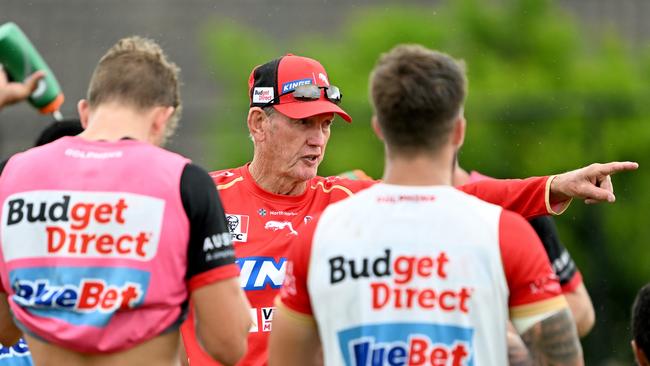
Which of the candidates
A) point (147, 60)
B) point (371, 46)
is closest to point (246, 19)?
point (371, 46)

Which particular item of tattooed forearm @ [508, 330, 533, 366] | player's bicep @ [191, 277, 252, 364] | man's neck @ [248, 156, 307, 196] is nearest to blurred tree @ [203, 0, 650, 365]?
man's neck @ [248, 156, 307, 196]

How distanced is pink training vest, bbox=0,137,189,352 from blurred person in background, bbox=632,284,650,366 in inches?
63.4

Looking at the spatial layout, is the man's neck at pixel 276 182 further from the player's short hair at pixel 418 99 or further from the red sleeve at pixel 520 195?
the player's short hair at pixel 418 99

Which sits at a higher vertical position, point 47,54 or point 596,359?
point 47,54

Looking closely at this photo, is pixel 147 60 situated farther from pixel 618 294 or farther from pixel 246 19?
pixel 246 19

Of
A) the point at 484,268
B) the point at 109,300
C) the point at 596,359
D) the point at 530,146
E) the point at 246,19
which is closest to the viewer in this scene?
the point at 484,268

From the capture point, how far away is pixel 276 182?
6.30 metres

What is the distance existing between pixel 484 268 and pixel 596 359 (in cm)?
857

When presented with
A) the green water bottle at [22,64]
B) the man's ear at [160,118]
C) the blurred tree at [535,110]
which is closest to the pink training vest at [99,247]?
the man's ear at [160,118]

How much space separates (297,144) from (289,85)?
0.29 meters

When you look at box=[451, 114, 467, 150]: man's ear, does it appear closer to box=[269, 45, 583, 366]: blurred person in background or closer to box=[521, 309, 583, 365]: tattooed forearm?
box=[269, 45, 583, 366]: blurred person in background

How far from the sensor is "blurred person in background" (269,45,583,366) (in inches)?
161

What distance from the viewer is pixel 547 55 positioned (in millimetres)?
14070

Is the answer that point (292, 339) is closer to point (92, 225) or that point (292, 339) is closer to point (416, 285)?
point (416, 285)
